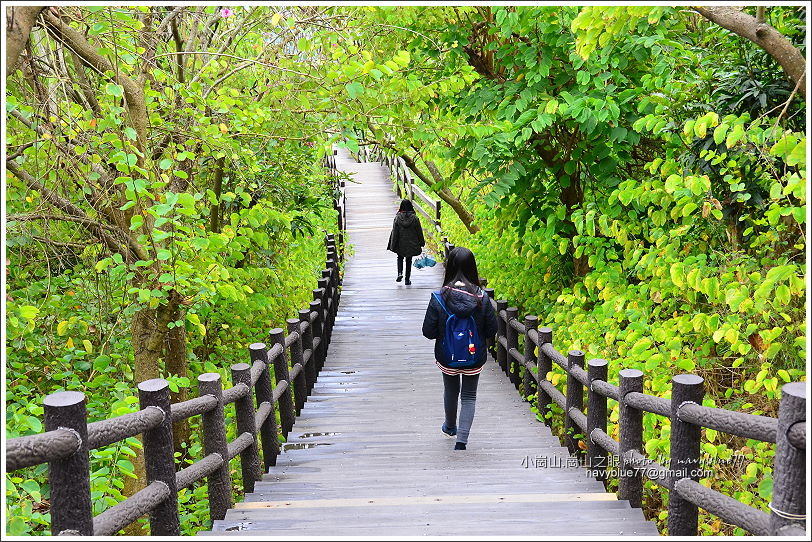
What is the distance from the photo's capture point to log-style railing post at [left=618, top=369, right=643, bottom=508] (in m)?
4.44

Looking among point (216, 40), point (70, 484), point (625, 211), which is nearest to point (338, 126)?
point (216, 40)

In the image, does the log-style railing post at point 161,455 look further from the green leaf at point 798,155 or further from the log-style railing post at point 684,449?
the green leaf at point 798,155

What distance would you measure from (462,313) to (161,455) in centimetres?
266

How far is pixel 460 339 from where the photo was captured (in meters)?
5.79

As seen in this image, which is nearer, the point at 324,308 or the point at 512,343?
the point at 512,343

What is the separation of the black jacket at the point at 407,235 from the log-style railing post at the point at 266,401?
25.4 ft

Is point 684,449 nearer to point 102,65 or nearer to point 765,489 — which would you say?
point 765,489

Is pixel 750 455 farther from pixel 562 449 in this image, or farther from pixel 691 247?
pixel 691 247

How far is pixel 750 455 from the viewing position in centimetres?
495

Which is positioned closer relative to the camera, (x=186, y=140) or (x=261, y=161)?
(x=186, y=140)

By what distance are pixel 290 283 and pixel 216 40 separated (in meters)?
4.61

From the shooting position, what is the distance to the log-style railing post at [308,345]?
26.9 ft

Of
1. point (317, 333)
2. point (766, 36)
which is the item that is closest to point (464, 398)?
point (766, 36)

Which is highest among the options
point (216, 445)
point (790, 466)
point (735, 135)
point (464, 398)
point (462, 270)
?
point (735, 135)
